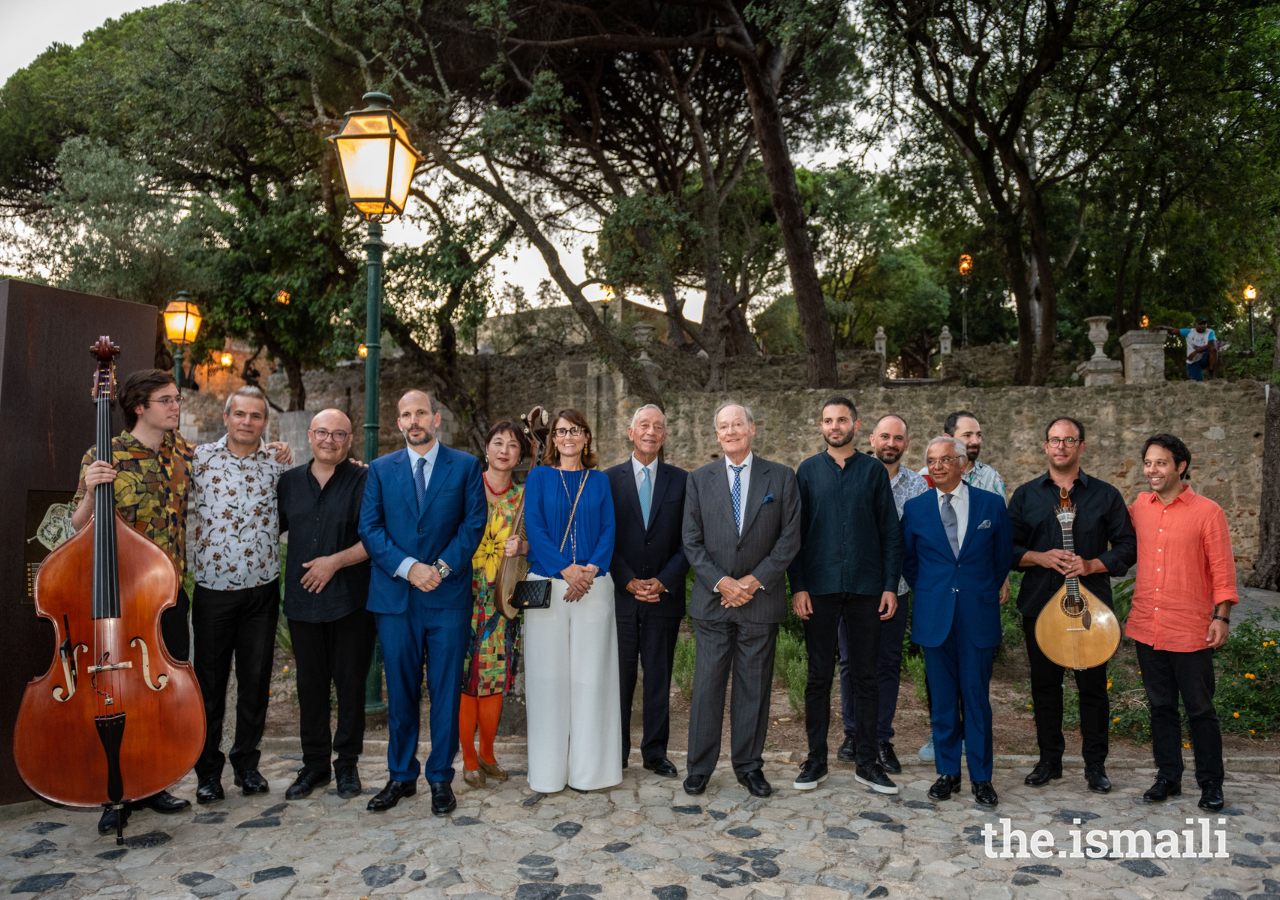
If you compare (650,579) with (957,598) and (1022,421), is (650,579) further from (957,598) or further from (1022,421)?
(1022,421)

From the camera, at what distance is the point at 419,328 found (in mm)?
15336

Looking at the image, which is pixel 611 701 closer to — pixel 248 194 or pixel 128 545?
pixel 128 545

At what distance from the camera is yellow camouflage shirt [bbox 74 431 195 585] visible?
3889 mm

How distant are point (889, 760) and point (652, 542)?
176 cm

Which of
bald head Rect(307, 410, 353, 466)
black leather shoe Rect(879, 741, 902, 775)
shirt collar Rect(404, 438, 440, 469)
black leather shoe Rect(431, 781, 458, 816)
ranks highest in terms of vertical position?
bald head Rect(307, 410, 353, 466)

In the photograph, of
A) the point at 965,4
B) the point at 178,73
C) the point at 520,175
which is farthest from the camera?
the point at 520,175

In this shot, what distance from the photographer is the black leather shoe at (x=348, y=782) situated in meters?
4.19

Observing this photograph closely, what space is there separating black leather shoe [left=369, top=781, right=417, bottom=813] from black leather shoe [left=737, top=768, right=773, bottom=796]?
165 centimetres

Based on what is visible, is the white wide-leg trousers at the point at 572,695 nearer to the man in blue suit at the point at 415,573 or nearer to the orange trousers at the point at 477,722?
the orange trousers at the point at 477,722

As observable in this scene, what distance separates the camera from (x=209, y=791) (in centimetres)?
412

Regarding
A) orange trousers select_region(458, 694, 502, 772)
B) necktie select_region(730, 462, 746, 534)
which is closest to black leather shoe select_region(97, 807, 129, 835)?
orange trousers select_region(458, 694, 502, 772)

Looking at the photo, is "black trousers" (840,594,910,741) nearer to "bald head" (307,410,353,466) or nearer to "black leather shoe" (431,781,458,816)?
"black leather shoe" (431,781,458,816)

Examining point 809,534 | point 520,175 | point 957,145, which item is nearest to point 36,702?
point 809,534

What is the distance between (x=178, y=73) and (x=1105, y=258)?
2172 cm
